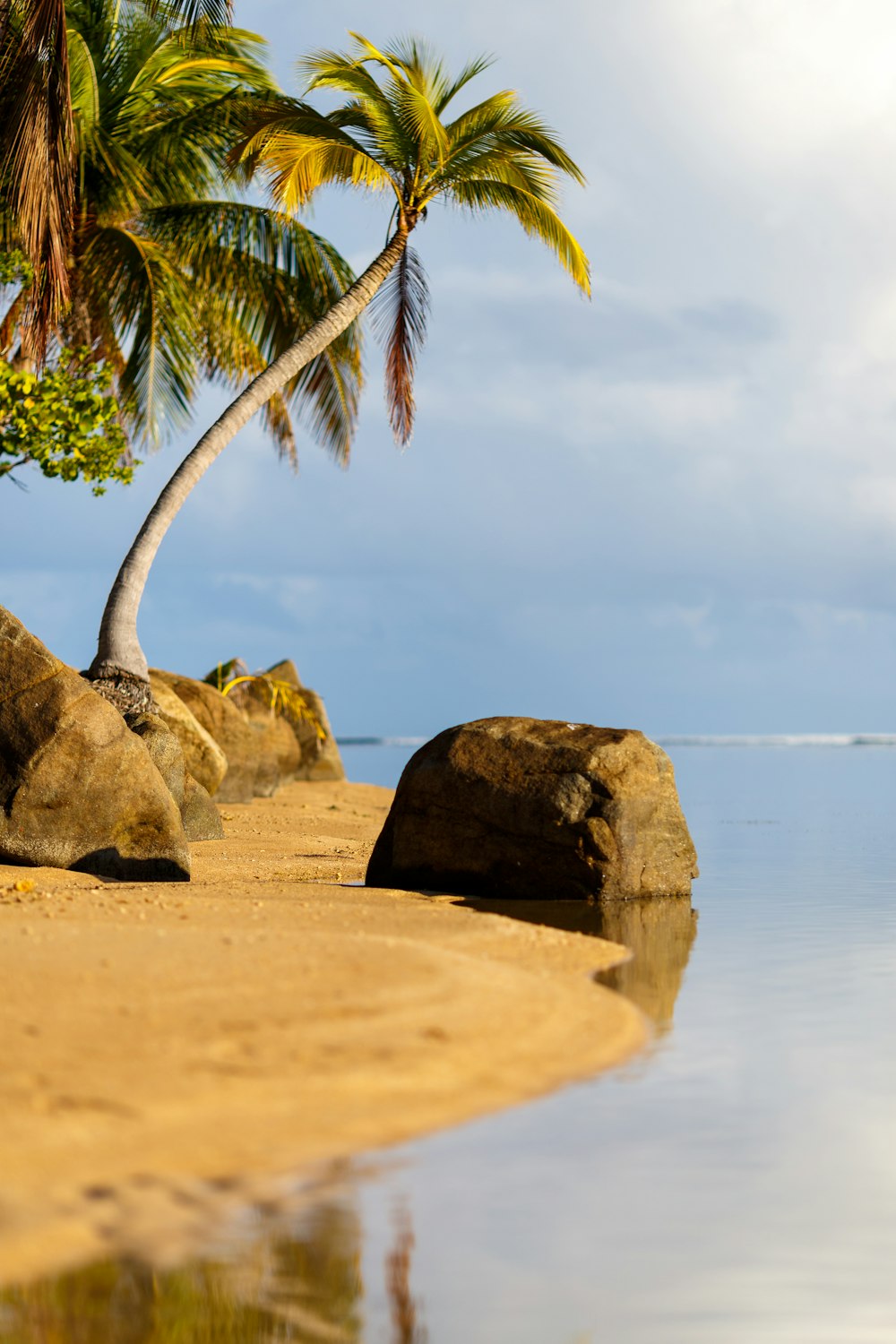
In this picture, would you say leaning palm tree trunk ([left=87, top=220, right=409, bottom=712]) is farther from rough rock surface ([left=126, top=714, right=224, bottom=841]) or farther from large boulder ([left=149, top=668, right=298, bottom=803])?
large boulder ([left=149, top=668, right=298, bottom=803])

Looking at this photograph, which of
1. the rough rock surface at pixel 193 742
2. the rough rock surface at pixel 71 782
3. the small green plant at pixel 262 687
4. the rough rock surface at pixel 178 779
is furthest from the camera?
the small green plant at pixel 262 687

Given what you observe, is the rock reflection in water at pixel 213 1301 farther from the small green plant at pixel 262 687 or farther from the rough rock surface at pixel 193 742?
the small green plant at pixel 262 687

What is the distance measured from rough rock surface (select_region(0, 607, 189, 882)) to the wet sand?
6.50ft

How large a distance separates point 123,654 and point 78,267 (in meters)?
6.40

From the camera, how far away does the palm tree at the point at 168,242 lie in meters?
17.6

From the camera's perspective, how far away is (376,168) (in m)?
15.6

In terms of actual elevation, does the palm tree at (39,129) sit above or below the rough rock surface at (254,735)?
above

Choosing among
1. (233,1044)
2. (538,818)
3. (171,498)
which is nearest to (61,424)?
(171,498)

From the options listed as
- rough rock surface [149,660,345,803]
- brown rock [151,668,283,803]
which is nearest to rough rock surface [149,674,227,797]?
rough rock surface [149,660,345,803]

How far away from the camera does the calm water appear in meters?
3.27

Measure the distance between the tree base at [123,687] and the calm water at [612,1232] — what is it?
28.8ft

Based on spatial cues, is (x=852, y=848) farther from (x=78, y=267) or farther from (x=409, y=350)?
(x=78, y=267)

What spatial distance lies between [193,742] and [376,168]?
726cm

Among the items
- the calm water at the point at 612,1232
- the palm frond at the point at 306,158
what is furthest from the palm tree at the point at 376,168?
the calm water at the point at 612,1232
